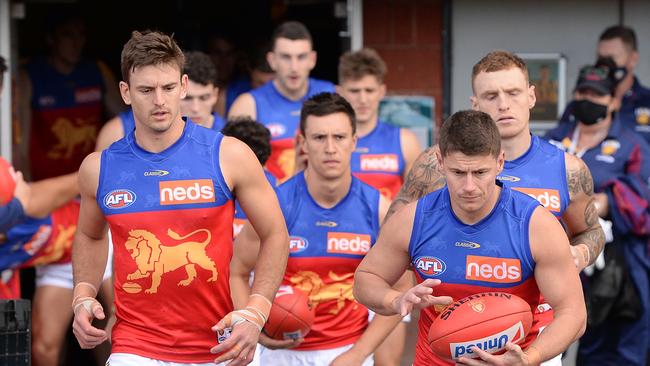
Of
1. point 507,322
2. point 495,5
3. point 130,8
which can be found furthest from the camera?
point 130,8

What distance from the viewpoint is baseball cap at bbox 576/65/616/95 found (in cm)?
849

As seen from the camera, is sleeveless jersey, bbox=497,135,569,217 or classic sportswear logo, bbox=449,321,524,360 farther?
sleeveless jersey, bbox=497,135,569,217

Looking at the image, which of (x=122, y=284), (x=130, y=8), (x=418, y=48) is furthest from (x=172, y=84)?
(x=130, y=8)

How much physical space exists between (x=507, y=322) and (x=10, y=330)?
2.19m

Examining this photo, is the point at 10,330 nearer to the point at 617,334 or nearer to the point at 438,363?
the point at 438,363

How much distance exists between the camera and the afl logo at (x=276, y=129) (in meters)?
8.48

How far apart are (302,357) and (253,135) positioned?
1.22m

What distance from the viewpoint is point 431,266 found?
17.6 ft

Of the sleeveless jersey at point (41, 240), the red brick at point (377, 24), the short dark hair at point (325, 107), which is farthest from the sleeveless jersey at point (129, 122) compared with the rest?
the red brick at point (377, 24)

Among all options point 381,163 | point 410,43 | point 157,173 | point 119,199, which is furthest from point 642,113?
point 119,199

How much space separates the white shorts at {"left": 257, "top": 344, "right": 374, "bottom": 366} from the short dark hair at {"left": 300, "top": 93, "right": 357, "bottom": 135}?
116 centimetres

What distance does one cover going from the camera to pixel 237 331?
5.36 metres

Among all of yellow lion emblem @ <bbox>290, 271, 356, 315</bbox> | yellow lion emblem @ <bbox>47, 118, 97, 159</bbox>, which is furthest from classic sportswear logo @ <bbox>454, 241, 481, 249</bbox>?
yellow lion emblem @ <bbox>47, 118, 97, 159</bbox>

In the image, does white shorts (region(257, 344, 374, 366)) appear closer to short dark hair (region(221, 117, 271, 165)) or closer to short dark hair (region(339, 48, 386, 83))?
short dark hair (region(221, 117, 271, 165))
